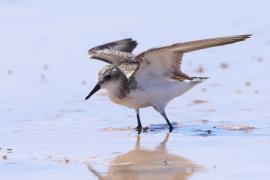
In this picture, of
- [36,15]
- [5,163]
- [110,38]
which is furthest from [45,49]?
[5,163]

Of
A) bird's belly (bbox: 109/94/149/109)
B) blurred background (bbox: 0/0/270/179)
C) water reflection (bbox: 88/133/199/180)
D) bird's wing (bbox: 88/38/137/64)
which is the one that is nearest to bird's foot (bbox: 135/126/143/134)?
blurred background (bbox: 0/0/270/179)

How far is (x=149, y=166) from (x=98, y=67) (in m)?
5.29

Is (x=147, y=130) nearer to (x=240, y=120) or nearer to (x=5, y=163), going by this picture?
(x=240, y=120)

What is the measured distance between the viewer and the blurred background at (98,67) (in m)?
9.75

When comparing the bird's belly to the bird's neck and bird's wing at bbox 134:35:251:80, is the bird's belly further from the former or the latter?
bird's wing at bbox 134:35:251:80

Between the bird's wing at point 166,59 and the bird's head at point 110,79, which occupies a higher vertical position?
the bird's wing at point 166,59

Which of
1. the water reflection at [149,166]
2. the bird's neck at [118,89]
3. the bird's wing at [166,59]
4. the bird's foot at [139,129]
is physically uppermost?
the bird's wing at [166,59]

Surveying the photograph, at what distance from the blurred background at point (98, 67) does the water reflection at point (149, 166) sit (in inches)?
6.7

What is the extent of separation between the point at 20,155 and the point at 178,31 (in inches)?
273

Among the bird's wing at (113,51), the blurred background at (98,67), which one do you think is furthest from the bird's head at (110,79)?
the bird's wing at (113,51)

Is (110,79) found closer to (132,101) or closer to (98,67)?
(132,101)

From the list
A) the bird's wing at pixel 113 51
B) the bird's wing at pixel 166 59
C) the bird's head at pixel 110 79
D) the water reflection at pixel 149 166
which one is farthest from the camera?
the bird's wing at pixel 113 51

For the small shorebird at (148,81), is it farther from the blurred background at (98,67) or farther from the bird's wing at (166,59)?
the blurred background at (98,67)

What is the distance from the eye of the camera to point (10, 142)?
9078 mm
